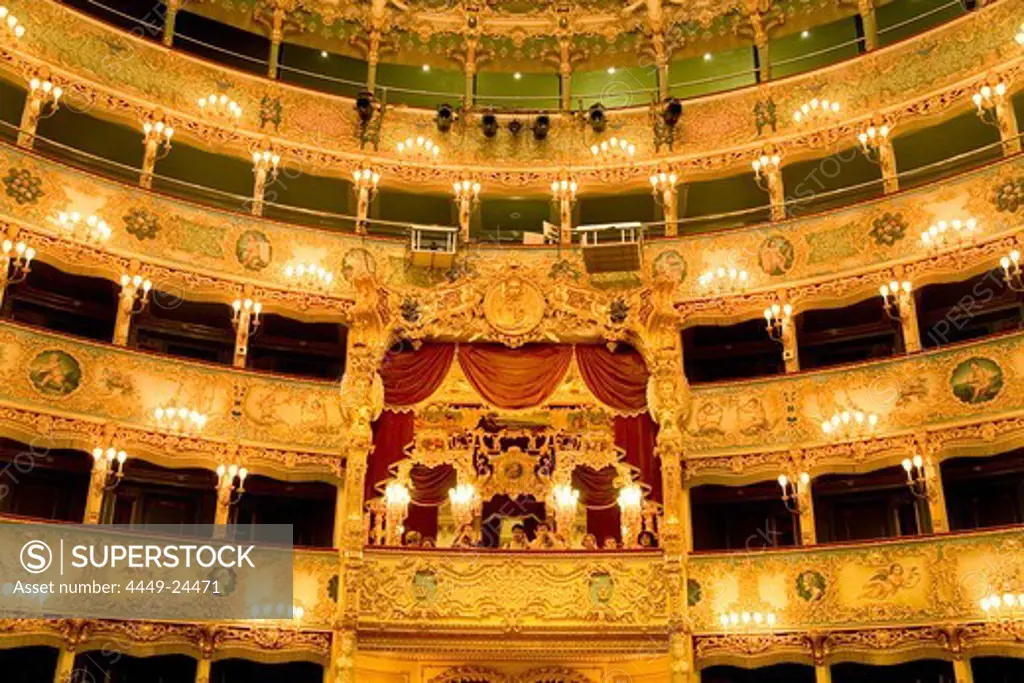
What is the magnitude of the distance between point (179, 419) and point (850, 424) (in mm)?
11197

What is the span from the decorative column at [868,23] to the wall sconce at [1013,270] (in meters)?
5.51

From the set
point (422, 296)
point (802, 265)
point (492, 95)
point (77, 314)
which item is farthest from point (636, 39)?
point (77, 314)

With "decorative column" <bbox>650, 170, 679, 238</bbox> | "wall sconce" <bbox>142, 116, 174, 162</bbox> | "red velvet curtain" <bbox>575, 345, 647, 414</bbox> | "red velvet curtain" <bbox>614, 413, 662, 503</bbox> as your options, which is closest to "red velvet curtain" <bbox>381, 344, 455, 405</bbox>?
"red velvet curtain" <bbox>575, 345, 647, 414</bbox>

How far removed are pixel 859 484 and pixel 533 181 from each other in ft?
28.9

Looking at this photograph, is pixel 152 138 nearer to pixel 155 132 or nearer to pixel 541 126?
pixel 155 132

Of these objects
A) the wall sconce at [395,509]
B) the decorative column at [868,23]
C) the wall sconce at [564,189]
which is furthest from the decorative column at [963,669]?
the decorative column at [868,23]

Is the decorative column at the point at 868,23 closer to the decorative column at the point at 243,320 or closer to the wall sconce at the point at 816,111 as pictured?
the wall sconce at the point at 816,111

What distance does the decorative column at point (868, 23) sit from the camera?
64.6ft

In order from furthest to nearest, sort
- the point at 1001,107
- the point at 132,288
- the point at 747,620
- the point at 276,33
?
1. the point at 276,33
2. the point at 1001,107
3. the point at 132,288
4. the point at 747,620

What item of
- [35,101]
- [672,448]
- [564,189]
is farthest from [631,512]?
[35,101]

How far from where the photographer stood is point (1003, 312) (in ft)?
57.7

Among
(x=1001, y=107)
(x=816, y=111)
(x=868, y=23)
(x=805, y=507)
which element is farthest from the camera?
(x=868, y=23)

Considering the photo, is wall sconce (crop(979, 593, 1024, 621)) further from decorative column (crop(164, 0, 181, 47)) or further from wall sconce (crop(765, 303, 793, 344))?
decorative column (crop(164, 0, 181, 47))

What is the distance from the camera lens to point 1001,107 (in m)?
17.3
